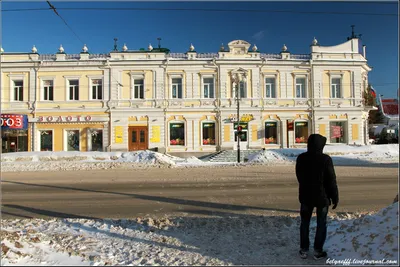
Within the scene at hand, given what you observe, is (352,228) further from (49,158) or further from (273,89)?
(273,89)

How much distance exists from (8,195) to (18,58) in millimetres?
21973

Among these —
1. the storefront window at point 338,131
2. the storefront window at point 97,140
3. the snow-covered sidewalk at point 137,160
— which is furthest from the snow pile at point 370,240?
the storefront window at point 338,131

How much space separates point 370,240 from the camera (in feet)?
12.5

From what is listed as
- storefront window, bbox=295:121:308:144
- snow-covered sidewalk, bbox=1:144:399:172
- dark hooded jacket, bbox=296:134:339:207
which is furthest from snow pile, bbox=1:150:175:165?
dark hooded jacket, bbox=296:134:339:207

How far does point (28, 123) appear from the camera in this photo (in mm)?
25125

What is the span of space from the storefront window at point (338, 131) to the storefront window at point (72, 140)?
24613 millimetres

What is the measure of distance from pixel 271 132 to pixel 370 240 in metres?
23.1

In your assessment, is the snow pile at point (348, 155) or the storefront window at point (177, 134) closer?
the snow pile at point (348, 155)

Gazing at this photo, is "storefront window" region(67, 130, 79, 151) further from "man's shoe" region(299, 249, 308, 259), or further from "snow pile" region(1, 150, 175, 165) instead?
"man's shoe" region(299, 249, 308, 259)

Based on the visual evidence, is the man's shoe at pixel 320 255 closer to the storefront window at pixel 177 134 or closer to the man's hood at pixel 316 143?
the man's hood at pixel 316 143

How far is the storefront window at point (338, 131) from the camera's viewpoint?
87.1 ft

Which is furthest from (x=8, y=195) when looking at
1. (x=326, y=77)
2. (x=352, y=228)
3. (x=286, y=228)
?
(x=326, y=77)

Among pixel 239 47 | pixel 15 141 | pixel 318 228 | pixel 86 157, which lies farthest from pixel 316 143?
pixel 15 141

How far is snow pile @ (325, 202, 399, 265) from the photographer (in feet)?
11.7
